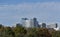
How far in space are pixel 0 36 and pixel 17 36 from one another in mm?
4349

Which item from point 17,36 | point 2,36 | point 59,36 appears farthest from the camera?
point 59,36

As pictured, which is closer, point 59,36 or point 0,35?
point 0,35

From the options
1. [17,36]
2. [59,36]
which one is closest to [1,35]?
[17,36]

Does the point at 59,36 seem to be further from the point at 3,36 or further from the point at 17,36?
the point at 3,36

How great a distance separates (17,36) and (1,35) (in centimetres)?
353

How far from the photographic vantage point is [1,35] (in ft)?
166

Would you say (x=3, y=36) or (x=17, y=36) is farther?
(x=17, y=36)

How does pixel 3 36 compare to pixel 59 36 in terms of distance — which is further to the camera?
pixel 59 36

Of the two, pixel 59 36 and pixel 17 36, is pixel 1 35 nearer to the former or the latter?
pixel 17 36

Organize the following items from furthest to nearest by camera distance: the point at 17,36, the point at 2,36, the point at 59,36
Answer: the point at 59,36
the point at 17,36
the point at 2,36

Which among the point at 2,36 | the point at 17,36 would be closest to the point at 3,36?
the point at 2,36

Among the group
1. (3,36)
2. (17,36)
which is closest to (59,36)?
(17,36)

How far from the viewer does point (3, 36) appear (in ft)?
163

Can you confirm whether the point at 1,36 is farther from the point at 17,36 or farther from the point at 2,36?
the point at 17,36
